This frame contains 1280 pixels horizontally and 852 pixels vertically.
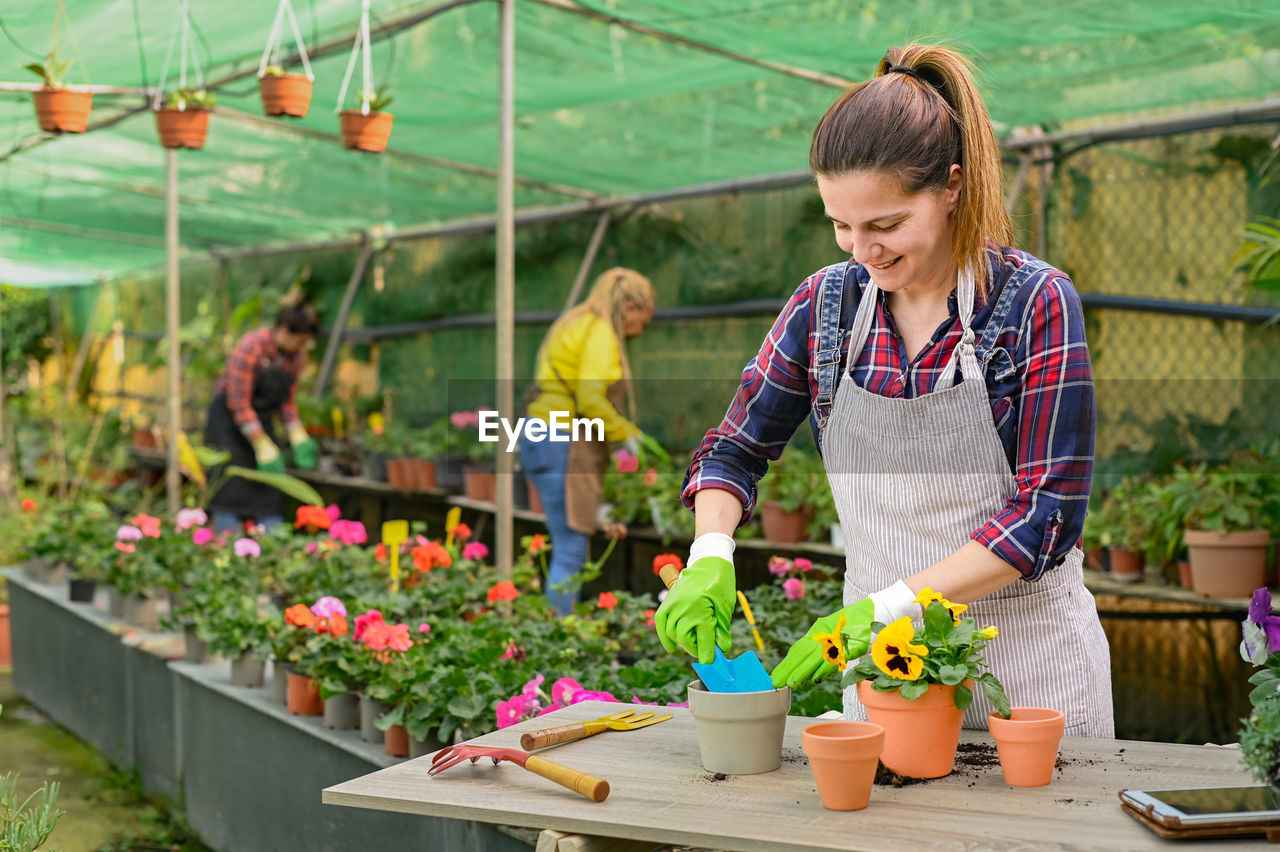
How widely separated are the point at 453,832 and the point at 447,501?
4.53 meters

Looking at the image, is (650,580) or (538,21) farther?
(650,580)

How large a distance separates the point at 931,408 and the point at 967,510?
5.4 inches

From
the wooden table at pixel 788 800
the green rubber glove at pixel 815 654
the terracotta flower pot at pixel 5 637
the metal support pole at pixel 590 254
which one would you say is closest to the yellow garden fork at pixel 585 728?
the wooden table at pixel 788 800

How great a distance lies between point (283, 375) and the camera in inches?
234

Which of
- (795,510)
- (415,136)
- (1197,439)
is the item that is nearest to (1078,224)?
(1197,439)

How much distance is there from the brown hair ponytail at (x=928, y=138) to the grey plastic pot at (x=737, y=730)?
0.57 m

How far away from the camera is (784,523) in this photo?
14.9 ft

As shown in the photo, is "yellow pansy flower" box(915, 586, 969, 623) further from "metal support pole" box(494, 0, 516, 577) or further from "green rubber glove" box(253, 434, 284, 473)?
"green rubber glove" box(253, 434, 284, 473)

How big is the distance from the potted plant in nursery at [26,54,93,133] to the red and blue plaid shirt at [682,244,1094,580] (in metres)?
3.15

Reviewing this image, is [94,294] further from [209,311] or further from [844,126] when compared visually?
[844,126]

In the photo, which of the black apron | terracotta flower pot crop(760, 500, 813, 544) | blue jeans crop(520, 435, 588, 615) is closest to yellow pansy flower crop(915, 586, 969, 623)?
terracotta flower pot crop(760, 500, 813, 544)

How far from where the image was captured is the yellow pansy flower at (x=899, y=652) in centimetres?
119

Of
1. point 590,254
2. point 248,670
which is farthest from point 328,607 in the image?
point 590,254

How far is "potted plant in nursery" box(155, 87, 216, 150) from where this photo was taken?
4.10 metres
